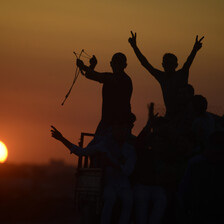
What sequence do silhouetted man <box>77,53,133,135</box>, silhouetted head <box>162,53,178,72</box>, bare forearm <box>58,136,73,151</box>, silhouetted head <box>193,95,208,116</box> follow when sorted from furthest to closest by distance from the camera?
silhouetted head <box>162,53,178,72</box> < silhouetted man <box>77,53,133,135</box> < silhouetted head <box>193,95,208,116</box> < bare forearm <box>58,136,73,151</box>

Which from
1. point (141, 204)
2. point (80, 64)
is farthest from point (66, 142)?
point (80, 64)

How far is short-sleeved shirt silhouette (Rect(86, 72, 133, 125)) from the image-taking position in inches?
547

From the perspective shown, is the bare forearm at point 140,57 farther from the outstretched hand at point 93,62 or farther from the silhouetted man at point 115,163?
the silhouetted man at point 115,163

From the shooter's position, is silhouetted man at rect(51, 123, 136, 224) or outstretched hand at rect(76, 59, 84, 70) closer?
silhouetted man at rect(51, 123, 136, 224)

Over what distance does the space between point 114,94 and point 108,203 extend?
2.33 meters

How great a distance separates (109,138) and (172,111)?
7.53 ft

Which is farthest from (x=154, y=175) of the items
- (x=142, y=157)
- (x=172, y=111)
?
(x=172, y=111)

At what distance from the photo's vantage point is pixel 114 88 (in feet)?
45.9

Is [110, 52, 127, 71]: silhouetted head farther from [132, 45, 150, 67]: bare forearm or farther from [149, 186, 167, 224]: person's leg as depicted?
[149, 186, 167, 224]: person's leg

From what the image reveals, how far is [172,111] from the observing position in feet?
48.9

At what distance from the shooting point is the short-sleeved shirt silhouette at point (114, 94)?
13.9 meters

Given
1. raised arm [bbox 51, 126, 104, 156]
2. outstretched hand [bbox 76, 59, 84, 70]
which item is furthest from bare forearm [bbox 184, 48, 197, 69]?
raised arm [bbox 51, 126, 104, 156]

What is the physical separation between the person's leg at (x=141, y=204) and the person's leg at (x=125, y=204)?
0.43 ft

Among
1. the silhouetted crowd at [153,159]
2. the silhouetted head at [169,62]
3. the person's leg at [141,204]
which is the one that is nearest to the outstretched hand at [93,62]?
the silhouetted crowd at [153,159]
